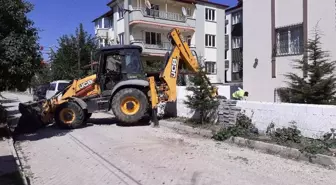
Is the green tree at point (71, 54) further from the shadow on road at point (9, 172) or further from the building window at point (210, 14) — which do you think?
the shadow on road at point (9, 172)

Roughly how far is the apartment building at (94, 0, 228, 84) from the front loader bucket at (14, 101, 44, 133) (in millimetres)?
21764

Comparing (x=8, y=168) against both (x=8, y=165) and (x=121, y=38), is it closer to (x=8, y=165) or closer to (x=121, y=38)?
(x=8, y=165)

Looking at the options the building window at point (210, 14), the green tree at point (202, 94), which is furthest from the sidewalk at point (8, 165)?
the building window at point (210, 14)

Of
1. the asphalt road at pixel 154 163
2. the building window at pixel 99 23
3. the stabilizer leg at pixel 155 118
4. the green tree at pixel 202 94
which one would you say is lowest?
the asphalt road at pixel 154 163

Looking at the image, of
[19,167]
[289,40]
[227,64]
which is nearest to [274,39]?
[289,40]

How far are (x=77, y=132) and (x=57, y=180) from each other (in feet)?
20.0

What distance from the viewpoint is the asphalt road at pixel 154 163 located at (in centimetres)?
642

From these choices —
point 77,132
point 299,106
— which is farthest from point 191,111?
point 299,106

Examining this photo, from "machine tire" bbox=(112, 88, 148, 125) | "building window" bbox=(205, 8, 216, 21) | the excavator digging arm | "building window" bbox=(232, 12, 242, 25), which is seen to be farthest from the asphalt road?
"building window" bbox=(205, 8, 216, 21)

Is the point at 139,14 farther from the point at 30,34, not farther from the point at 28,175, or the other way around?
the point at 28,175

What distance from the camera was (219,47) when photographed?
40875 mm

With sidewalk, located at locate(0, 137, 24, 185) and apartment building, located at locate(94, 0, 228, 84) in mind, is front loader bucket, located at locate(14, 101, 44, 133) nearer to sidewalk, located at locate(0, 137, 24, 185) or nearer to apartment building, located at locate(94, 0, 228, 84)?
sidewalk, located at locate(0, 137, 24, 185)

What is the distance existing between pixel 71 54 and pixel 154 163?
95.2 ft

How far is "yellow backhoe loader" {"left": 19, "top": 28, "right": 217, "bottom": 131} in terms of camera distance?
1333 centimetres
